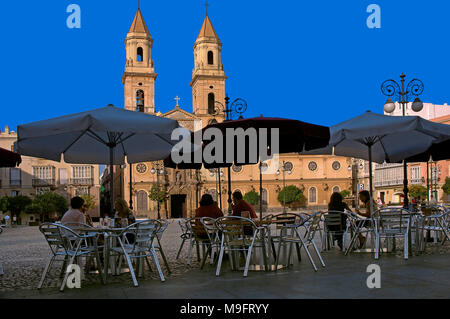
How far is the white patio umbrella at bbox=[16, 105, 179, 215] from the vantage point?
6820mm

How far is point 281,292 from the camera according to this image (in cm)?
564

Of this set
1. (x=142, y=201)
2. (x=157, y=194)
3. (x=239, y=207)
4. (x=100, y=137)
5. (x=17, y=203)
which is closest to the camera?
(x=239, y=207)

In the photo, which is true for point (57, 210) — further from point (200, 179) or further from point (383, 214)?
point (383, 214)

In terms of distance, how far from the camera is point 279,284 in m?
6.16

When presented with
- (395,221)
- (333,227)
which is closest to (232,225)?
(395,221)

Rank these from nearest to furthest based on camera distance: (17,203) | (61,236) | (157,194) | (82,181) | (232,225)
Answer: (61,236) < (232,225) < (17,203) < (157,194) < (82,181)

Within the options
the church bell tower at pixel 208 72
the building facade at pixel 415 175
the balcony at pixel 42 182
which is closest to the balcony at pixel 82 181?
the balcony at pixel 42 182

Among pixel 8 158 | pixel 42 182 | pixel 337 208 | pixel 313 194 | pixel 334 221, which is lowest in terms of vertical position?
pixel 313 194

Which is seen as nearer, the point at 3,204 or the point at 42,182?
the point at 3,204

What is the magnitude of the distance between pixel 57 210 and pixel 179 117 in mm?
17067

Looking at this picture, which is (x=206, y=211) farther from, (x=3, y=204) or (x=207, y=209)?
(x=3, y=204)

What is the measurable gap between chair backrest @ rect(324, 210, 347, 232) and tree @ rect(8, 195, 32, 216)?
3857 centimetres

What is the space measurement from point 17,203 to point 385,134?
40615 millimetres

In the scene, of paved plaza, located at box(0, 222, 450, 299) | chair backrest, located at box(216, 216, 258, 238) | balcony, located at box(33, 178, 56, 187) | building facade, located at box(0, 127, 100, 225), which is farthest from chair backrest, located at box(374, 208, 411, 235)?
balcony, located at box(33, 178, 56, 187)
